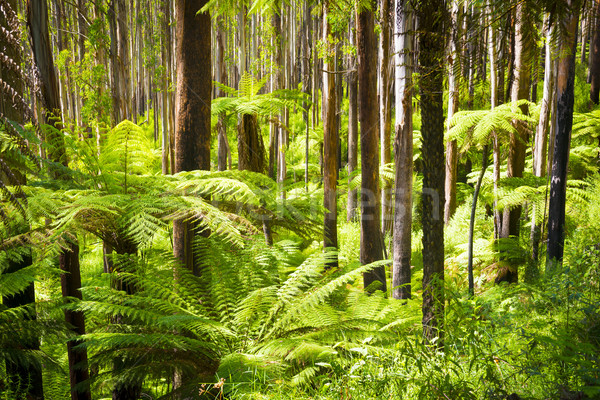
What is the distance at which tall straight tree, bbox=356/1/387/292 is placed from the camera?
20.4ft

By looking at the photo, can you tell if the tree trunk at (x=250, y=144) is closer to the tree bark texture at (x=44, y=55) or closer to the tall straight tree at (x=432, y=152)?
the tree bark texture at (x=44, y=55)

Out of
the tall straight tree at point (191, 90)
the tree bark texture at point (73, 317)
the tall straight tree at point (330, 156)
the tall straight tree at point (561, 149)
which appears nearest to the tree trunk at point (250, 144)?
the tall straight tree at point (191, 90)

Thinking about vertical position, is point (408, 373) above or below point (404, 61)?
below

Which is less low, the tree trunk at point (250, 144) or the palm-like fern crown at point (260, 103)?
the palm-like fern crown at point (260, 103)

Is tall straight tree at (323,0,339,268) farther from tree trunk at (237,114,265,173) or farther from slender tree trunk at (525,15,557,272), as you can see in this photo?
slender tree trunk at (525,15,557,272)

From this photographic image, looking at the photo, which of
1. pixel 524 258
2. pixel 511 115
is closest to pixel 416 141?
pixel 524 258

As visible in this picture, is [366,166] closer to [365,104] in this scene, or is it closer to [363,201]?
[363,201]

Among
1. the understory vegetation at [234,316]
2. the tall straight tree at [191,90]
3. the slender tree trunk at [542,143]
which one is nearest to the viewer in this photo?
the understory vegetation at [234,316]

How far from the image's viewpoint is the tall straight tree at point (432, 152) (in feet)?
9.55

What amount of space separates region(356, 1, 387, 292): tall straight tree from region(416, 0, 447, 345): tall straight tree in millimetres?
3137

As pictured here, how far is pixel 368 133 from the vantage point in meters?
6.21

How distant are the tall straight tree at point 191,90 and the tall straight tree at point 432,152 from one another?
2.17 meters

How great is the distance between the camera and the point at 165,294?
3.09m

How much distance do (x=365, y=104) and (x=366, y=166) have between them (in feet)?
3.17
